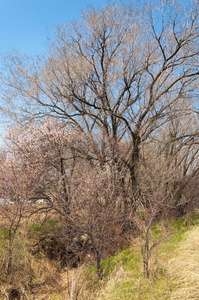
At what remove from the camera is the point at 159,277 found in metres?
4.17

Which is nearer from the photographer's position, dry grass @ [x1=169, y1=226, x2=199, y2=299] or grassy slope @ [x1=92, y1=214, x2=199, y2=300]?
dry grass @ [x1=169, y1=226, x2=199, y2=299]

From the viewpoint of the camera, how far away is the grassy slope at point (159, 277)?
367 centimetres

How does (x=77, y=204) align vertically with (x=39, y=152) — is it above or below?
below

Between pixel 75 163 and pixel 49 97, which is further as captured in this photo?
pixel 49 97

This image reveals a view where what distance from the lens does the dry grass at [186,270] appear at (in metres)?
3.56

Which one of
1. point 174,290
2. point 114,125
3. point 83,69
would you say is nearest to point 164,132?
point 114,125

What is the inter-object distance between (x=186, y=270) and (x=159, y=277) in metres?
0.56

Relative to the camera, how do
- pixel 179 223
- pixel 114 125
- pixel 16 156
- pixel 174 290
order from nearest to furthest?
pixel 174 290 < pixel 16 156 < pixel 114 125 < pixel 179 223

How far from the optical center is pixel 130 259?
17.8 feet

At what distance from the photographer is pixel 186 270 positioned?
4211 mm

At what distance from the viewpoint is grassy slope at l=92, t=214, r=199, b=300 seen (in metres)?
3.67

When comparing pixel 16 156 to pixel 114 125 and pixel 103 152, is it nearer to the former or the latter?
pixel 103 152

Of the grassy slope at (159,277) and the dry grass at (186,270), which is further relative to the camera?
the grassy slope at (159,277)

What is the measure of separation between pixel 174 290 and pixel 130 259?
1800mm
